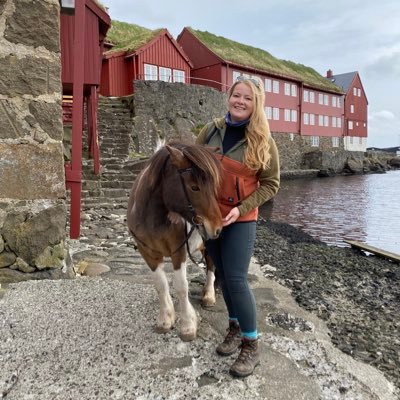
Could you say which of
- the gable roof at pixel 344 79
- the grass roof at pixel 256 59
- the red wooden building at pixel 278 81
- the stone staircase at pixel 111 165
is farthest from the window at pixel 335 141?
the stone staircase at pixel 111 165

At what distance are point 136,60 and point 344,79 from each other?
139 ft

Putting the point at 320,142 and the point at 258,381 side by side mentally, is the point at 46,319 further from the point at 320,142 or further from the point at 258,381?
the point at 320,142

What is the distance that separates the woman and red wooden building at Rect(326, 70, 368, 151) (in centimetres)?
5452

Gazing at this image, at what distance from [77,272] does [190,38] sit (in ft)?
115

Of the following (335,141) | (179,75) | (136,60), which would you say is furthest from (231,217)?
(335,141)

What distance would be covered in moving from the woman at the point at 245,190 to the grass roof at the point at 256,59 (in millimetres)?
32941

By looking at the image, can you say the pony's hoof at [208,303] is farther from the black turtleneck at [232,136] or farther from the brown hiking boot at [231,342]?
the black turtleneck at [232,136]

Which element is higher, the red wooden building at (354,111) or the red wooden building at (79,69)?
the red wooden building at (354,111)

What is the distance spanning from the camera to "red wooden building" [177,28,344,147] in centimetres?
3416

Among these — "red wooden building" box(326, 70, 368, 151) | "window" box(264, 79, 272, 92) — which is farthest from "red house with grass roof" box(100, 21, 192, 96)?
"red wooden building" box(326, 70, 368, 151)

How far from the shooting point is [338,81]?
57.9 m

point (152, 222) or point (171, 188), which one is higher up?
point (171, 188)

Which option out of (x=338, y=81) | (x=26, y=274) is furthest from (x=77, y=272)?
(x=338, y=81)

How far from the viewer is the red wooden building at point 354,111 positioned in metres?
53.7
